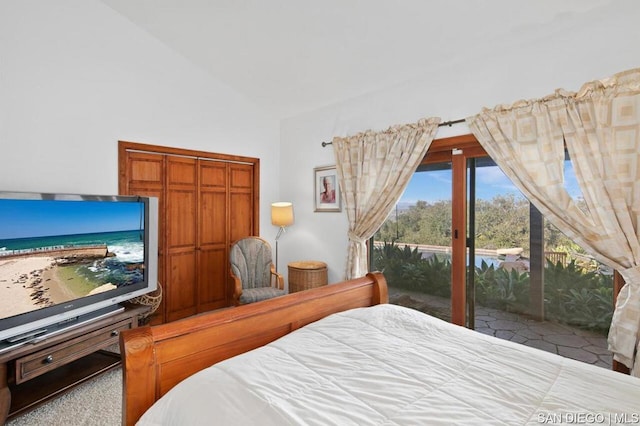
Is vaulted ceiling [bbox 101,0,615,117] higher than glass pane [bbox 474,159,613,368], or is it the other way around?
vaulted ceiling [bbox 101,0,615,117]

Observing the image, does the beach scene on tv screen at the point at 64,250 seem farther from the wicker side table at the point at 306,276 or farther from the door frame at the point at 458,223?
the door frame at the point at 458,223

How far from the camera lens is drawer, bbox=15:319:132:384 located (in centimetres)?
198

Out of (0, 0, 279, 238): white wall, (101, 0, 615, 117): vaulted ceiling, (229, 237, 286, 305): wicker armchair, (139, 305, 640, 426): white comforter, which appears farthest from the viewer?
(229, 237, 286, 305): wicker armchair

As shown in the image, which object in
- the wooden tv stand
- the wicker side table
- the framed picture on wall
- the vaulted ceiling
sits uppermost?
the vaulted ceiling

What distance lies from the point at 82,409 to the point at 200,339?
4.94ft

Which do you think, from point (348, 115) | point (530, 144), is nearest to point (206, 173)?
point (348, 115)

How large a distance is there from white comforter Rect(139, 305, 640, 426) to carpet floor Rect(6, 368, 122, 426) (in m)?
1.39

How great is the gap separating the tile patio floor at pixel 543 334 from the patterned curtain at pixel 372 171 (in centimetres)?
97

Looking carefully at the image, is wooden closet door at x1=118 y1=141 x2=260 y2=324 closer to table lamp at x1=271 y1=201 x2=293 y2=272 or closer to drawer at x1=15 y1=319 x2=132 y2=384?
table lamp at x1=271 y1=201 x2=293 y2=272

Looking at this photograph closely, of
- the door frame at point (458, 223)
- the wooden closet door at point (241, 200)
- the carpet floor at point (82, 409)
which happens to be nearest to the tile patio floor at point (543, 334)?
the door frame at point (458, 223)

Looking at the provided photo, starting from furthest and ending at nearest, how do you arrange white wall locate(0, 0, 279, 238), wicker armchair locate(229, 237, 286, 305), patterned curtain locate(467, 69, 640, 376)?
1. wicker armchair locate(229, 237, 286, 305)
2. white wall locate(0, 0, 279, 238)
3. patterned curtain locate(467, 69, 640, 376)

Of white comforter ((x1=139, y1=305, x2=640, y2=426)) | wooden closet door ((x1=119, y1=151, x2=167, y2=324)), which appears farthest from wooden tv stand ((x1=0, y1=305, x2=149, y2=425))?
white comforter ((x1=139, y1=305, x2=640, y2=426))

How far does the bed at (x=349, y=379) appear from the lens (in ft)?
3.39

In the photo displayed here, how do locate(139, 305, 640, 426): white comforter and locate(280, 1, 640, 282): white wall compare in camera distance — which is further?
locate(280, 1, 640, 282): white wall
